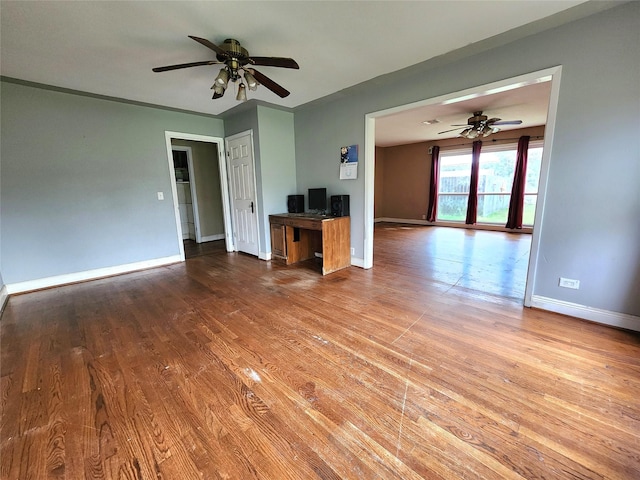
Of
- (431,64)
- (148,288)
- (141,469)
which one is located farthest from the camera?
(148,288)

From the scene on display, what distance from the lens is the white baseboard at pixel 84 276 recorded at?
11.0ft

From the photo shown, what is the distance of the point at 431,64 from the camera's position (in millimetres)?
2865

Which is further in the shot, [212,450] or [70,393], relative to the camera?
[70,393]

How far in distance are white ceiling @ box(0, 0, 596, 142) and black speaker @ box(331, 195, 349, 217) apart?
60.2 inches

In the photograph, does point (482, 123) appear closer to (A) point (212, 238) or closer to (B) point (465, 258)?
(B) point (465, 258)

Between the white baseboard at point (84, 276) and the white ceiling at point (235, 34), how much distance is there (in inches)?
95.7

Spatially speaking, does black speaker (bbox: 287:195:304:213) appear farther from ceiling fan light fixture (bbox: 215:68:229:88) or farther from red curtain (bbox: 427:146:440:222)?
red curtain (bbox: 427:146:440:222)

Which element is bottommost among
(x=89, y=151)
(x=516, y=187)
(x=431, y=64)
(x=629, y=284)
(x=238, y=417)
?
(x=238, y=417)

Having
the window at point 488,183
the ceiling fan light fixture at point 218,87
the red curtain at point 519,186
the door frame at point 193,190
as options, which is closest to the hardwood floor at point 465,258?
the red curtain at point 519,186

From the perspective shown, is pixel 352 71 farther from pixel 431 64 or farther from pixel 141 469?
pixel 141 469

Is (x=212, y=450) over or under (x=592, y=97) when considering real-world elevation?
under

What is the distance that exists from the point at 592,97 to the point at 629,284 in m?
1.56

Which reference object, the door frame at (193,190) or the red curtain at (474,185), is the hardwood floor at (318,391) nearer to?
the door frame at (193,190)

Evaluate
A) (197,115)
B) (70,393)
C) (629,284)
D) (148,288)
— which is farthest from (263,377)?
(197,115)
